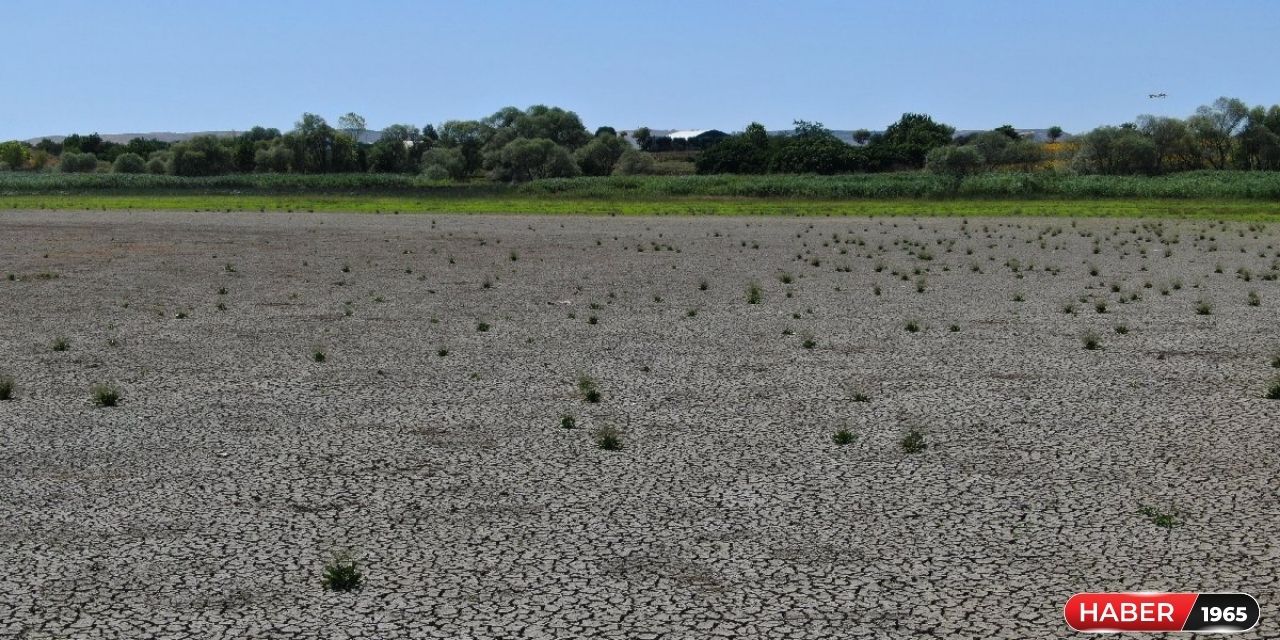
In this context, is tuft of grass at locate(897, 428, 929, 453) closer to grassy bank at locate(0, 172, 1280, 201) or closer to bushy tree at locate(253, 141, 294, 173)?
grassy bank at locate(0, 172, 1280, 201)

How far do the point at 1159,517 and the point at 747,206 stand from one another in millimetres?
65316

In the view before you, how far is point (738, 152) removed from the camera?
154 metres

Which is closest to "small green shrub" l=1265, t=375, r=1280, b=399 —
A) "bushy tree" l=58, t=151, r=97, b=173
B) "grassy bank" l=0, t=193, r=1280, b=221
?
"grassy bank" l=0, t=193, r=1280, b=221

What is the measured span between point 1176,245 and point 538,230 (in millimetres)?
23067

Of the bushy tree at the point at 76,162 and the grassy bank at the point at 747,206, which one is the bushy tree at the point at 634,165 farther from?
the bushy tree at the point at 76,162

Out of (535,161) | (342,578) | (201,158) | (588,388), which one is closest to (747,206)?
(588,388)

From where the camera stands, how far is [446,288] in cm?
2495

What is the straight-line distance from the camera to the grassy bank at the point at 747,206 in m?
61.4

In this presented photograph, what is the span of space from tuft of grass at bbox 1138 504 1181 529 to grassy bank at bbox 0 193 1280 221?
1996 inches

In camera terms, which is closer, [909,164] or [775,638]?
[775,638]

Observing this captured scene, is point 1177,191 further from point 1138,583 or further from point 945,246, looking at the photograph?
point 1138,583

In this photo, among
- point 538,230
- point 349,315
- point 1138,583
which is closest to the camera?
point 1138,583

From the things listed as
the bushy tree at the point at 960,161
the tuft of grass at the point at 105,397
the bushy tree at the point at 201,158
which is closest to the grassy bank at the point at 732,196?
the bushy tree at the point at 960,161

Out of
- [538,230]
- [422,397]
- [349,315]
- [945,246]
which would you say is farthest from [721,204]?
[422,397]
